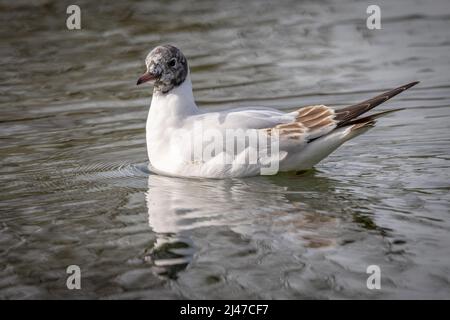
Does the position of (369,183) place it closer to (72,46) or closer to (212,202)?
(212,202)

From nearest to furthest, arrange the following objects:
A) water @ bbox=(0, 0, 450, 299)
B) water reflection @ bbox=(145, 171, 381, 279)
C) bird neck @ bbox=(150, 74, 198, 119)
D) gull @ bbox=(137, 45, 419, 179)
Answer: water @ bbox=(0, 0, 450, 299)
water reflection @ bbox=(145, 171, 381, 279)
gull @ bbox=(137, 45, 419, 179)
bird neck @ bbox=(150, 74, 198, 119)

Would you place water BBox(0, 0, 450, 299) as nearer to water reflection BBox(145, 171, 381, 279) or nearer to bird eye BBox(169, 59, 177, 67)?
water reflection BBox(145, 171, 381, 279)

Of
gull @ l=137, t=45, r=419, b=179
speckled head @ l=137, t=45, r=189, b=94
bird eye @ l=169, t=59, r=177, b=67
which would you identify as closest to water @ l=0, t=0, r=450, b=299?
gull @ l=137, t=45, r=419, b=179

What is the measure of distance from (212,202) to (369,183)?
54.7 inches

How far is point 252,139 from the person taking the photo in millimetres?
8266

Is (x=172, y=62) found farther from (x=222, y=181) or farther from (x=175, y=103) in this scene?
(x=222, y=181)

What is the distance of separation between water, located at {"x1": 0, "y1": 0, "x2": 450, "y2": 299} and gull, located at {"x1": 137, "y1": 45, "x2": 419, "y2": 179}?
0.51 ft

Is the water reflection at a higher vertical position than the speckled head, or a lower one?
lower

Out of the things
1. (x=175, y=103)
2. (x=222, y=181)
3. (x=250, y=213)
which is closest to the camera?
(x=250, y=213)

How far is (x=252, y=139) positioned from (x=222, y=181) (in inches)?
18.4

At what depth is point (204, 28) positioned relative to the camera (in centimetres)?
1518

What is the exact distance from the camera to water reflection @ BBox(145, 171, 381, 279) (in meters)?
6.75

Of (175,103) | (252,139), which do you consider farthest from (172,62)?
(252,139)
